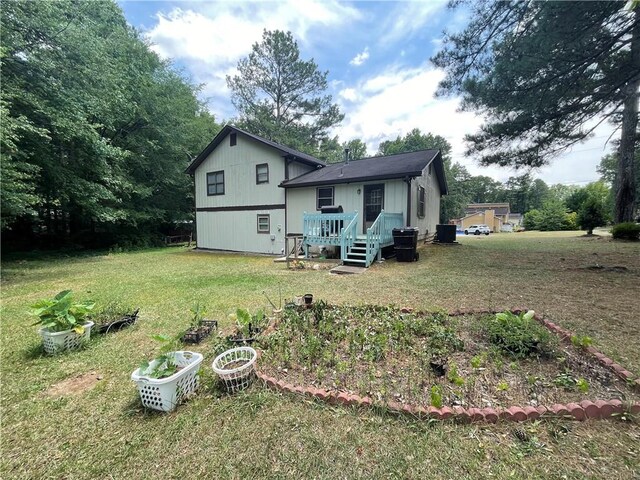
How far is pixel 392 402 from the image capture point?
7.08ft

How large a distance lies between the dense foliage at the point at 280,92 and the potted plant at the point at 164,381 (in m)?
23.7

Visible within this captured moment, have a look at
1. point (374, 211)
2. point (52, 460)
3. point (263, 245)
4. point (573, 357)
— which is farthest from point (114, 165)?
point (573, 357)

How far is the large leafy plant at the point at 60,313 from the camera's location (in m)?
3.13

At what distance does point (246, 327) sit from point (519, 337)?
10.0ft

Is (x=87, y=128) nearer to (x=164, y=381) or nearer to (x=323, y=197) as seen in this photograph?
(x=323, y=197)

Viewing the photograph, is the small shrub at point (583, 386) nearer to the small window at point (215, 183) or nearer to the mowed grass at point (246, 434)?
the mowed grass at point (246, 434)

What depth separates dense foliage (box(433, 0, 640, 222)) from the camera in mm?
5062

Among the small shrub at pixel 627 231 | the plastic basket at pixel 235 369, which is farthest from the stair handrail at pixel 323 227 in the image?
the small shrub at pixel 627 231

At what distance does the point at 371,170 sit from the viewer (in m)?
10.8

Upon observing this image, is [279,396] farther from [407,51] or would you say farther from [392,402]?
[407,51]

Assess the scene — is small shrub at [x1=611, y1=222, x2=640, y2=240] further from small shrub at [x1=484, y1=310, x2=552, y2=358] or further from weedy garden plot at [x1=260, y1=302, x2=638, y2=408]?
small shrub at [x1=484, y1=310, x2=552, y2=358]

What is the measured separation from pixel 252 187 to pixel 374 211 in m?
5.95

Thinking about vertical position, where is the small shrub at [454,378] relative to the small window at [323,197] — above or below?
below

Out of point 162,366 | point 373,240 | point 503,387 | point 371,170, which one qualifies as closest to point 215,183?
point 371,170
